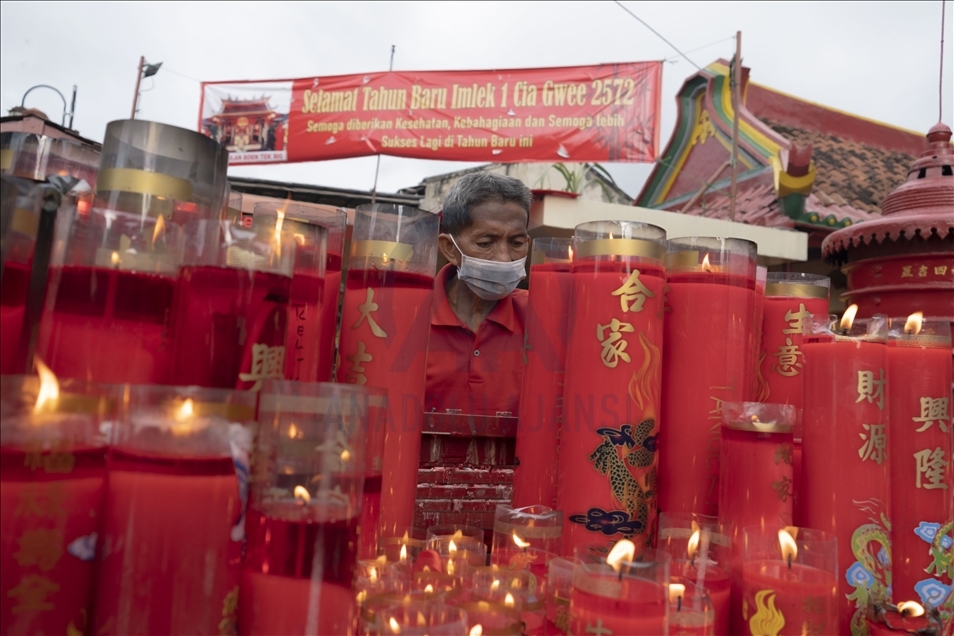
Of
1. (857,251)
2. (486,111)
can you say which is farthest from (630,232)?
(486,111)

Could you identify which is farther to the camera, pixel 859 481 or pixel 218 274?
pixel 859 481

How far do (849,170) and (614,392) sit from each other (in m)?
6.91

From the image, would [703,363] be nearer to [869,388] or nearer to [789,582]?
[869,388]

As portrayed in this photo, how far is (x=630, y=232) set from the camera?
1.09 m

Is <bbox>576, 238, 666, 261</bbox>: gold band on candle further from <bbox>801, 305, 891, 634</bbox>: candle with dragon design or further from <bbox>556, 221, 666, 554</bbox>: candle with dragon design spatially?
<bbox>801, 305, 891, 634</bbox>: candle with dragon design

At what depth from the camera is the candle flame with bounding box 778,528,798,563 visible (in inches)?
33.1

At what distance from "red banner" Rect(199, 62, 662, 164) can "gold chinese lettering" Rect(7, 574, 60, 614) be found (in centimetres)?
569

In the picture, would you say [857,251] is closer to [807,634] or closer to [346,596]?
[807,634]

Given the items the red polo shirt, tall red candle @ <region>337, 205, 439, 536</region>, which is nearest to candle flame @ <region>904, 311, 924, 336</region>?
tall red candle @ <region>337, 205, 439, 536</region>

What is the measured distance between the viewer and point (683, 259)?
1162mm

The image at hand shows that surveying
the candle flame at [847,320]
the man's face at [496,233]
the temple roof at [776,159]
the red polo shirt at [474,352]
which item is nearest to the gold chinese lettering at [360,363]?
the candle flame at [847,320]

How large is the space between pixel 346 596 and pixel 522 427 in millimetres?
591

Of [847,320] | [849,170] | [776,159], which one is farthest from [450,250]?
[849,170]

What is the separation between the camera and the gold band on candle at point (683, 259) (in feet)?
3.77
